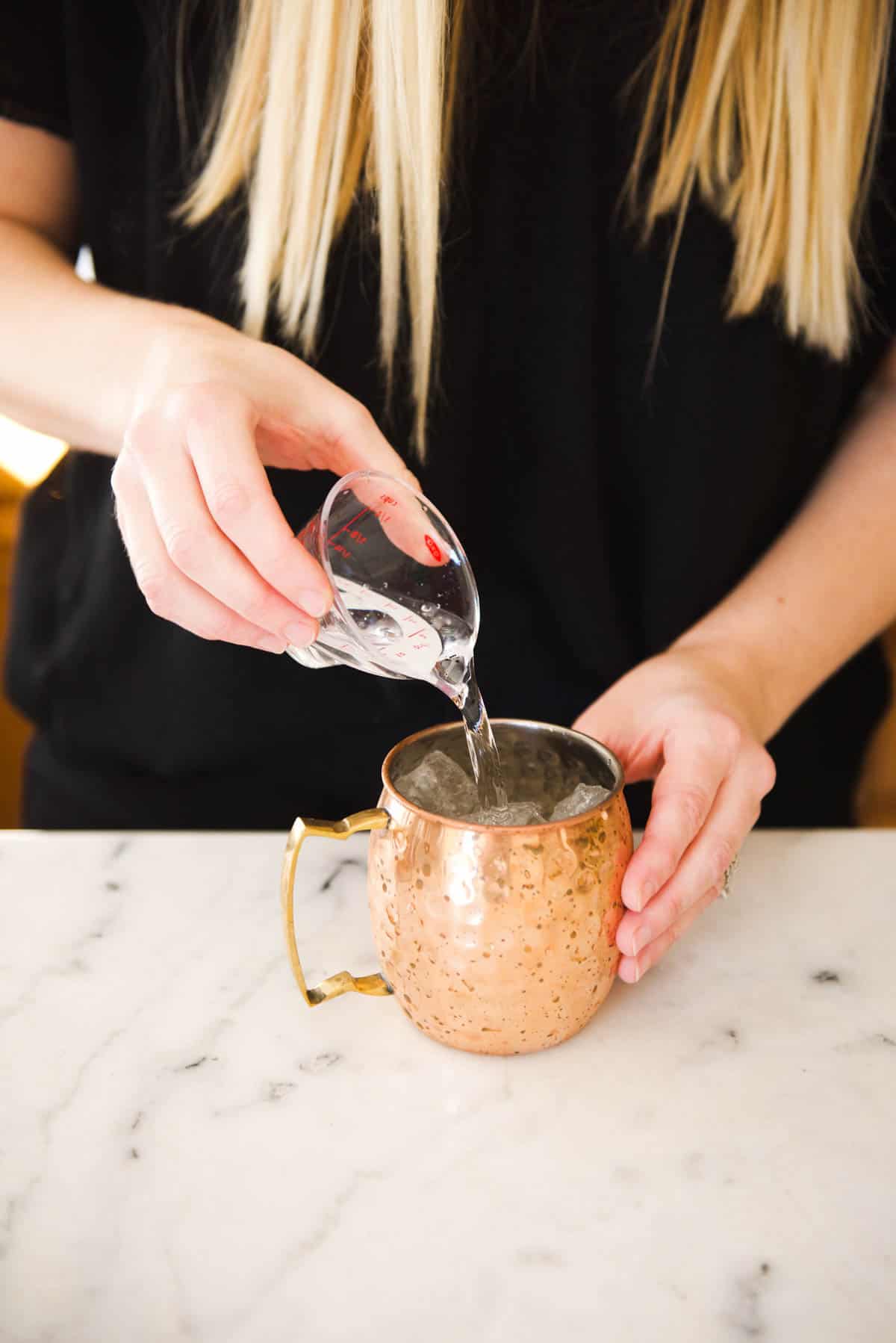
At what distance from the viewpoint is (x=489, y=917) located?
0.63 meters

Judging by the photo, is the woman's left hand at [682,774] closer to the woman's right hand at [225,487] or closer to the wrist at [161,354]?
the woman's right hand at [225,487]

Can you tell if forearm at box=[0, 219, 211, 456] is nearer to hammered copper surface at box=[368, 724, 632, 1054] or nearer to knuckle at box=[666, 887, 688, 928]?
hammered copper surface at box=[368, 724, 632, 1054]

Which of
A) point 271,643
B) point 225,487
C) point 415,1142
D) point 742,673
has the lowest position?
point 415,1142

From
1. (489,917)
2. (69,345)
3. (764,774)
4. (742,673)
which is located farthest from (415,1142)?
(69,345)

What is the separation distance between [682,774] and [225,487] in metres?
0.35

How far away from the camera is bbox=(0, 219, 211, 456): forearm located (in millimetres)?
842

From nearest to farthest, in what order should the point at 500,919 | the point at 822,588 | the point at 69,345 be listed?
the point at 500,919 → the point at 69,345 → the point at 822,588

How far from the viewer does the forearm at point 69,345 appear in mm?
842

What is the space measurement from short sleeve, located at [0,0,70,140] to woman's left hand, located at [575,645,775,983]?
69cm

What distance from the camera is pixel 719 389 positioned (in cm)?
106

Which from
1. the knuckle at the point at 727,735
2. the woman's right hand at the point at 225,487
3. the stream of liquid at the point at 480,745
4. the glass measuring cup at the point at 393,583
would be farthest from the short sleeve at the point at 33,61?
the knuckle at the point at 727,735

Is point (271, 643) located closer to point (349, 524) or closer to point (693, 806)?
point (349, 524)

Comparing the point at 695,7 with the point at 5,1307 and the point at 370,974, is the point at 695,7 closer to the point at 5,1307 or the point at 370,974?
the point at 370,974

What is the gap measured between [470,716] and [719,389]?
0.49m
